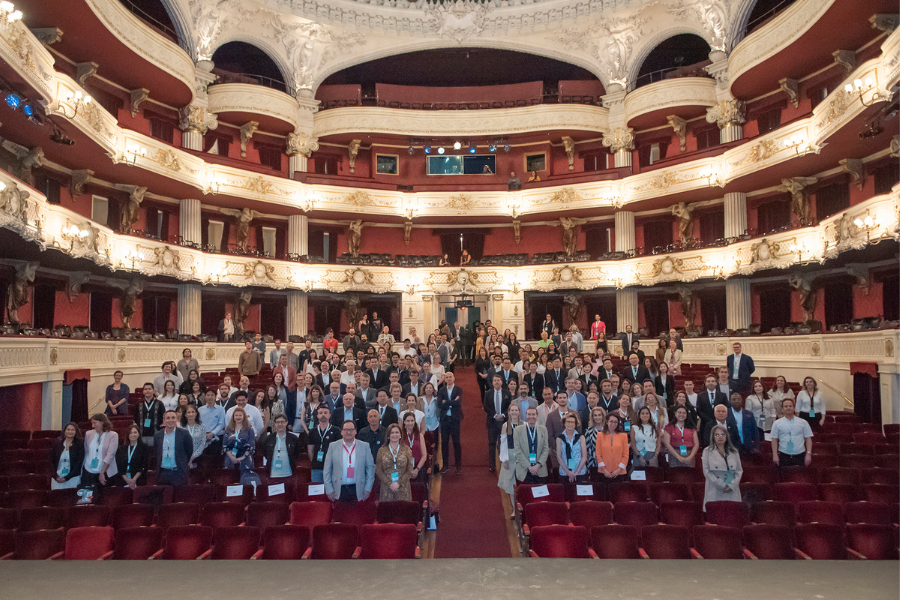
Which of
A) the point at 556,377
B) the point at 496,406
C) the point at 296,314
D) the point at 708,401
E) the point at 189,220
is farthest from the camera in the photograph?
the point at 296,314

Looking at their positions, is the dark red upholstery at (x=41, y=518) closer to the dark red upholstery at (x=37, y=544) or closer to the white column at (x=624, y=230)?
the dark red upholstery at (x=37, y=544)

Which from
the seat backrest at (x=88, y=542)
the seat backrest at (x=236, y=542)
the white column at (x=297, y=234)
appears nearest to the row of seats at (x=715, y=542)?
the seat backrest at (x=236, y=542)

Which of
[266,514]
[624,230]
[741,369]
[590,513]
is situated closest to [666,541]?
[590,513]

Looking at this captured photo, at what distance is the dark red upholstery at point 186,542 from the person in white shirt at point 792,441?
6.15 metres

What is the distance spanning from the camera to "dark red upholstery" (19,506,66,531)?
18.5ft

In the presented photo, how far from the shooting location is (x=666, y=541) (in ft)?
16.5

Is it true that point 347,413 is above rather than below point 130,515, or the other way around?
above

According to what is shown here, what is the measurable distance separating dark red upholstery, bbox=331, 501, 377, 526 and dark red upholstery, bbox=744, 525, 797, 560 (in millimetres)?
3331

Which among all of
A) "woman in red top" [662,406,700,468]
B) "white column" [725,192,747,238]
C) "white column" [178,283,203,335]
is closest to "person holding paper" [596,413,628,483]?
"woman in red top" [662,406,700,468]

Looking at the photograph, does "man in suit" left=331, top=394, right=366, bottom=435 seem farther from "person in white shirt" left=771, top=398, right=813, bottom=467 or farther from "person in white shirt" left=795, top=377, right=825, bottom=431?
"person in white shirt" left=795, top=377, right=825, bottom=431

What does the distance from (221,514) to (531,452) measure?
10.7 feet

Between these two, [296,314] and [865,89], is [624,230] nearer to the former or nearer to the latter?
[865,89]

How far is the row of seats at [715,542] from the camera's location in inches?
195

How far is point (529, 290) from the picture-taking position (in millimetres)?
24828
